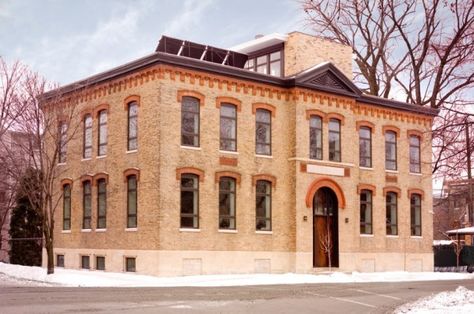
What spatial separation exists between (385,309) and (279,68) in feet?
65.9

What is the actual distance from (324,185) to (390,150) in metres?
6.27

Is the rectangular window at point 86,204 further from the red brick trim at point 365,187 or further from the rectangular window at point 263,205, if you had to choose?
the red brick trim at point 365,187

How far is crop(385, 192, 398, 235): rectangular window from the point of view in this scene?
39.6 meters

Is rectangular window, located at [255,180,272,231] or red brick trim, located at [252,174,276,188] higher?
red brick trim, located at [252,174,276,188]

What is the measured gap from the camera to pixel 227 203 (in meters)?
33.2

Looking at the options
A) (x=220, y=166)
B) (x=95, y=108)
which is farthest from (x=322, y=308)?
(x=95, y=108)

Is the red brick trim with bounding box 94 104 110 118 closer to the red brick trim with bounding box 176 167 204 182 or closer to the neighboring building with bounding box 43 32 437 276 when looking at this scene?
the neighboring building with bounding box 43 32 437 276

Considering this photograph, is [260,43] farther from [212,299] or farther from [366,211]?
[212,299]

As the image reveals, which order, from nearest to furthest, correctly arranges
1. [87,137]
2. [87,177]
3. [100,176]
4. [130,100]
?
1. [130,100]
2. [100,176]
3. [87,177]
4. [87,137]

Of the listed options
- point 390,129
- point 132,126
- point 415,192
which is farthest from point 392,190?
point 132,126

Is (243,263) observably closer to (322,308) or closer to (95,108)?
(95,108)

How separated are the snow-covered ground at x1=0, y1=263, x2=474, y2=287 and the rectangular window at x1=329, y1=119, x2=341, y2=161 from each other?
5.62 metres

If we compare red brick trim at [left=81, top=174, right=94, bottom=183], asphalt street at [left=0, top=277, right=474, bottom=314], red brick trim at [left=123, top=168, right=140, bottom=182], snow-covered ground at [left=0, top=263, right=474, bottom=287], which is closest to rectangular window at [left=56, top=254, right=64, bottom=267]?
snow-covered ground at [left=0, top=263, right=474, bottom=287]

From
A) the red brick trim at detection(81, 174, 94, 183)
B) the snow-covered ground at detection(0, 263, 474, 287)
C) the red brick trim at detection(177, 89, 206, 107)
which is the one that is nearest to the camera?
the snow-covered ground at detection(0, 263, 474, 287)
